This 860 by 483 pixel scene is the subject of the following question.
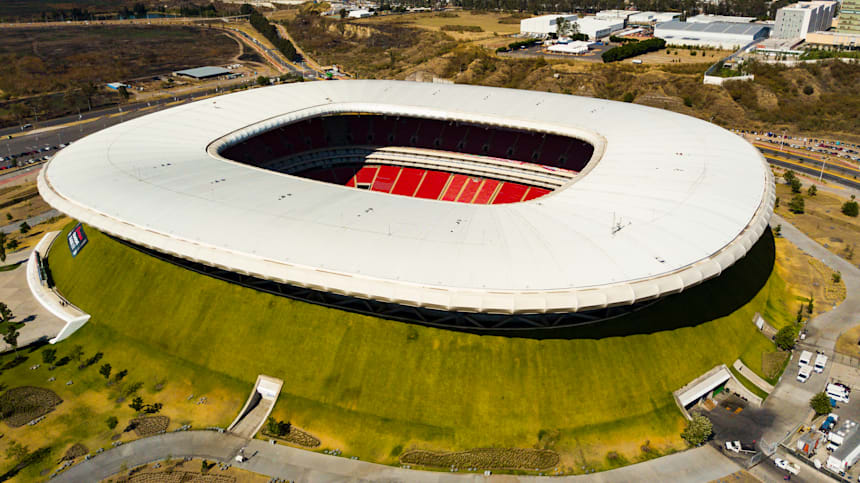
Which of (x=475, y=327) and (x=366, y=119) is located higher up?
(x=366, y=119)

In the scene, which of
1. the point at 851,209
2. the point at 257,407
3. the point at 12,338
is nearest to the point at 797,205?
the point at 851,209

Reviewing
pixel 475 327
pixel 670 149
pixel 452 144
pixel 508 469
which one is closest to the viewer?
pixel 508 469

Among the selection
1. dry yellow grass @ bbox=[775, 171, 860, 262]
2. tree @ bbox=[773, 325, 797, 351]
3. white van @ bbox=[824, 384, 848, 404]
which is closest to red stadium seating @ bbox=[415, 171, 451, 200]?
tree @ bbox=[773, 325, 797, 351]

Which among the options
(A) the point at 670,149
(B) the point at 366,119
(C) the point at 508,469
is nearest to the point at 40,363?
(C) the point at 508,469

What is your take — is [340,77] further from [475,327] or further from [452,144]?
[475,327]

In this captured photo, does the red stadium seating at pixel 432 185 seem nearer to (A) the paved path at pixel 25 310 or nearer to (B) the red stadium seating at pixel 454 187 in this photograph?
(B) the red stadium seating at pixel 454 187

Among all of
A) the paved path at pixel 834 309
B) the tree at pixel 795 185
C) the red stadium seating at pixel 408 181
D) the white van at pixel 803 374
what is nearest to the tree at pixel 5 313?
the red stadium seating at pixel 408 181

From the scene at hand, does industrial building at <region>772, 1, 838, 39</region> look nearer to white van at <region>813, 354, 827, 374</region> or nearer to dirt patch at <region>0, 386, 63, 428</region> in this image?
white van at <region>813, 354, 827, 374</region>
